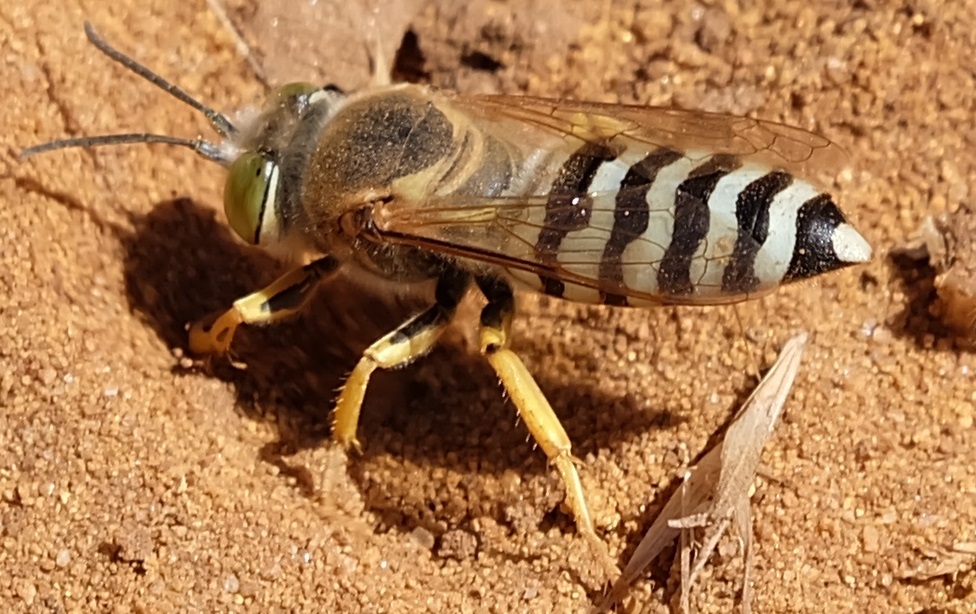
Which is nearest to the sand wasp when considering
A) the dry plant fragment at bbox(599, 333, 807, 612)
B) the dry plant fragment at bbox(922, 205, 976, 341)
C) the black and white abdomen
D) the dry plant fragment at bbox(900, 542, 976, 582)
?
the black and white abdomen

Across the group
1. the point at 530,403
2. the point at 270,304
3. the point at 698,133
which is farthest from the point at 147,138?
the point at 698,133

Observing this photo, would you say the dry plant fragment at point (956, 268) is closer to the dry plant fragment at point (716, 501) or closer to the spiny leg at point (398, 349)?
the dry plant fragment at point (716, 501)

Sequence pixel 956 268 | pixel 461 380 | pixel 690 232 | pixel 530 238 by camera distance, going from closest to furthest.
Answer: pixel 690 232 → pixel 530 238 → pixel 956 268 → pixel 461 380

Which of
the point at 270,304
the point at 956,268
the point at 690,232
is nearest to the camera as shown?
the point at 690,232

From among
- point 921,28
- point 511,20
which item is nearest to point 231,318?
point 511,20

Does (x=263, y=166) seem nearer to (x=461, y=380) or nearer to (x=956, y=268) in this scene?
(x=461, y=380)

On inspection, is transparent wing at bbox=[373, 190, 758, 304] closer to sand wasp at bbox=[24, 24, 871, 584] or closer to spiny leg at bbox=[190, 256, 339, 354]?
sand wasp at bbox=[24, 24, 871, 584]

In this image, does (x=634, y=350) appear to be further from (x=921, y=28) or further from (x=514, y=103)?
(x=921, y=28)
